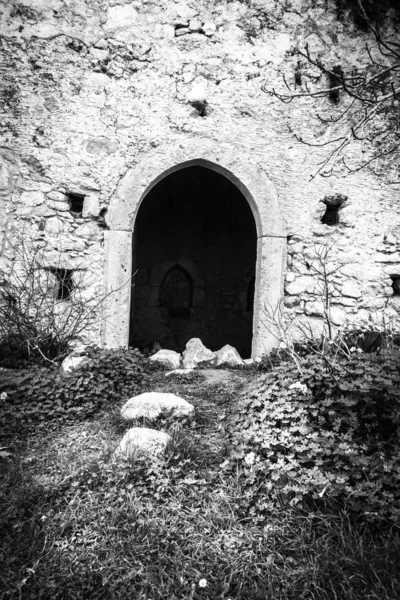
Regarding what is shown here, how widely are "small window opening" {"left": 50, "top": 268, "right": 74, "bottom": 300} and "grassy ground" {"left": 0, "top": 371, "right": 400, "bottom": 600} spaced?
2.32 meters

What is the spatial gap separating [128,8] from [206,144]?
1.76 m

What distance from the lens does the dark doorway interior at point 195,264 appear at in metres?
7.83

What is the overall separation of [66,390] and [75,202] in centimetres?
236

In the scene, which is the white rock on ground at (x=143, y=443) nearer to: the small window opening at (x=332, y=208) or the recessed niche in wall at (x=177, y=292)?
the small window opening at (x=332, y=208)

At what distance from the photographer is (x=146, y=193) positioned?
4.79 metres

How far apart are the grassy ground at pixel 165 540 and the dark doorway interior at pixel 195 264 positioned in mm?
5389

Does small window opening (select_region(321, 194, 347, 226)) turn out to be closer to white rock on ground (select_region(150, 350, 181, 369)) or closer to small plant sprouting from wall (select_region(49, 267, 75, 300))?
white rock on ground (select_region(150, 350, 181, 369))

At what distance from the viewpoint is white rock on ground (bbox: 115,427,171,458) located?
2465 millimetres

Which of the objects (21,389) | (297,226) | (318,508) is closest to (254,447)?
(318,508)

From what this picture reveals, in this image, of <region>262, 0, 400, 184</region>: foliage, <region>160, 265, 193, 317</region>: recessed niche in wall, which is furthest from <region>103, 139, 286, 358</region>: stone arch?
<region>160, 265, 193, 317</region>: recessed niche in wall

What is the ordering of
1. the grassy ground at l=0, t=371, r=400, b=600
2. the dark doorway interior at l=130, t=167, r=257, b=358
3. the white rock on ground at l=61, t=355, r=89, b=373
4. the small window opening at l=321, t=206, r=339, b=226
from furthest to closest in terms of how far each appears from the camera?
the dark doorway interior at l=130, t=167, r=257, b=358 → the small window opening at l=321, t=206, r=339, b=226 → the white rock on ground at l=61, t=355, r=89, b=373 → the grassy ground at l=0, t=371, r=400, b=600

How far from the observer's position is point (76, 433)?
2922 mm

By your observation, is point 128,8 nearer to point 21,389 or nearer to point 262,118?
point 262,118

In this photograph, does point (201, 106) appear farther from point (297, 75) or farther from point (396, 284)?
point (396, 284)
